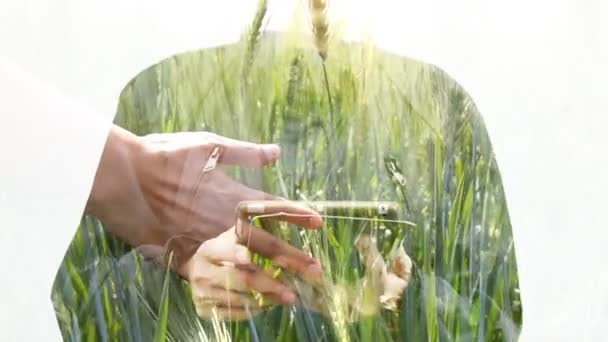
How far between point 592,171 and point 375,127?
0.23 metres

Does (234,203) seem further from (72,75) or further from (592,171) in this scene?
(592,171)

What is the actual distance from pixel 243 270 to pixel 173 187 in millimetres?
108

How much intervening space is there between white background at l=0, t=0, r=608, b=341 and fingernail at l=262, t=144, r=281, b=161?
0.12 m

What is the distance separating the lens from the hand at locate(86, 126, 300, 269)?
2.04ft

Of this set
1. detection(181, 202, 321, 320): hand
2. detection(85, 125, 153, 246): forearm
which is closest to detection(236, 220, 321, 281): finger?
detection(181, 202, 321, 320): hand

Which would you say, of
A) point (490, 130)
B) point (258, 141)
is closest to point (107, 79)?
point (258, 141)

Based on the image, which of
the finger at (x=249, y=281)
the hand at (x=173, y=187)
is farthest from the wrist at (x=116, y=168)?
the finger at (x=249, y=281)

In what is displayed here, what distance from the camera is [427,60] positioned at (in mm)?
635

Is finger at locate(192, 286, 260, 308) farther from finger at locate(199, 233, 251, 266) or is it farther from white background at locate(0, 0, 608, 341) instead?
white background at locate(0, 0, 608, 341)

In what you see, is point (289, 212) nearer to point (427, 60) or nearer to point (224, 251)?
point (224, 251)

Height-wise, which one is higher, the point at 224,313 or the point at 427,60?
the point at 427,60

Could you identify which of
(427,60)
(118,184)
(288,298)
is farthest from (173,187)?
(427,60)

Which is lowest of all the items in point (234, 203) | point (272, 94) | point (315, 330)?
point (315, 330)

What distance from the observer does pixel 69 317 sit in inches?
25.3
